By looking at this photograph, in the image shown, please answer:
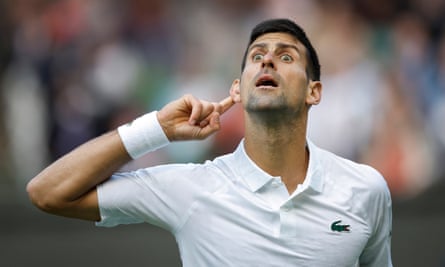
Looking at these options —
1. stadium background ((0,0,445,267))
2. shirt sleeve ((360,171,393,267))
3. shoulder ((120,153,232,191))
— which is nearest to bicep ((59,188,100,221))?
shoulder ((120,153,232,191))

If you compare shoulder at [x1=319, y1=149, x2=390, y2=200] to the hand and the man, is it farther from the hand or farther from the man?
the hand

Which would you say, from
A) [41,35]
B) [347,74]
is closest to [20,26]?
[41,35]

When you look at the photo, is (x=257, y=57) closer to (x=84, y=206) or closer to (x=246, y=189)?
(x=246, y=189)

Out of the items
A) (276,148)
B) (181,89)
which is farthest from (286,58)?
(181,89)

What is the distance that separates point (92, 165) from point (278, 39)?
3.64ft

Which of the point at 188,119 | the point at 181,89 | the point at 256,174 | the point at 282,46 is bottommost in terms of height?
the point at 181,89

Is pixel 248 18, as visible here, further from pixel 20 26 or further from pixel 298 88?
pixel 298 88

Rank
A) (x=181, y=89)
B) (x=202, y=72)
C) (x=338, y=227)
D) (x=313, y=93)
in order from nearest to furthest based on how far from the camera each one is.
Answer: (x=338, y=227) < (x=313, y=93) < (x=181, y=89) < (x=202, y=72)

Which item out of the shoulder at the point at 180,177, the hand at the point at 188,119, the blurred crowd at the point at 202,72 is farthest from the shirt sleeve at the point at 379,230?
the blurred crowd at the point at 202,72

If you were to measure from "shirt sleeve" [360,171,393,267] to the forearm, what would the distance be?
1194 mm

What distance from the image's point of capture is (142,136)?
4.85 m

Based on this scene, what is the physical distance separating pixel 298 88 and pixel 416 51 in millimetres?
5112

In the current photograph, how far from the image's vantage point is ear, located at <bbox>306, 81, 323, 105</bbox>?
519 cm

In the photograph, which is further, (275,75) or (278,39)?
(278,39)
